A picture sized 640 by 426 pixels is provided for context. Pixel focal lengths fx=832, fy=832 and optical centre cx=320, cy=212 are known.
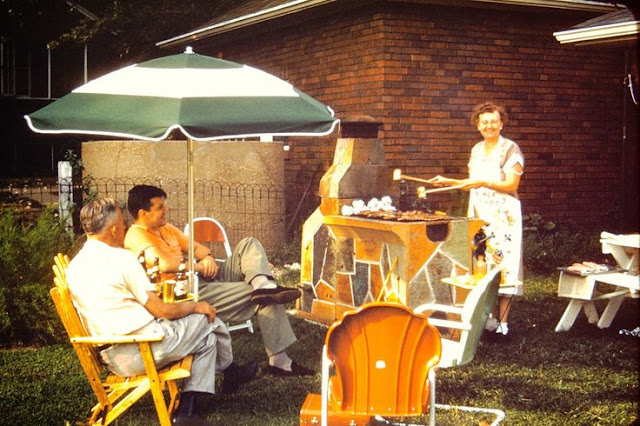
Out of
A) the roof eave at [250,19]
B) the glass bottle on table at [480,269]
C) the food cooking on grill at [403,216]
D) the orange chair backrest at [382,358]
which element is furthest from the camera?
the roof eave at [250,19]

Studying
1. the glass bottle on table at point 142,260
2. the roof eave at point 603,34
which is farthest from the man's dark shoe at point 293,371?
the roof eave at point 603,34

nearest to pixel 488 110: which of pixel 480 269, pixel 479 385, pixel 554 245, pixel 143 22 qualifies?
pixel 480 269

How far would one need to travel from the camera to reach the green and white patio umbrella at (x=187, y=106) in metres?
4.77

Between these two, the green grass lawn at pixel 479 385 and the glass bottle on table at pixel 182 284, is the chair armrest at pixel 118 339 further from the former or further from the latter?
the green grass lawn at pixel 479 385

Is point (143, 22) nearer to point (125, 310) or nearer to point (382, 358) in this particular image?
point (125, 310)

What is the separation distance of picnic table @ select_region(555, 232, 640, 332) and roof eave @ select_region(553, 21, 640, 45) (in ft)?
6.32

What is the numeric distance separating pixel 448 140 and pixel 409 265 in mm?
4967

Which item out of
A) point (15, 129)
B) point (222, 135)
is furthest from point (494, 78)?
point (15, 129)

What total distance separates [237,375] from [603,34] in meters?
4.89

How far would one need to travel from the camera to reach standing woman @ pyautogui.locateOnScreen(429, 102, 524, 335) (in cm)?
712

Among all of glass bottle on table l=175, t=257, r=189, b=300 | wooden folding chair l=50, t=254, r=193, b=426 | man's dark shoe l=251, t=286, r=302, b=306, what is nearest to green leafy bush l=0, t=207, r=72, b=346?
glass bottle on table l=175, t=257, r=189, b=300

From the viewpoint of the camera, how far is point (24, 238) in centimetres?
755

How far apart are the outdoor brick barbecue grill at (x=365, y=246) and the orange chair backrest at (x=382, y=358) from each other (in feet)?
8.95

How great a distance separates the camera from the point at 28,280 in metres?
7.45
